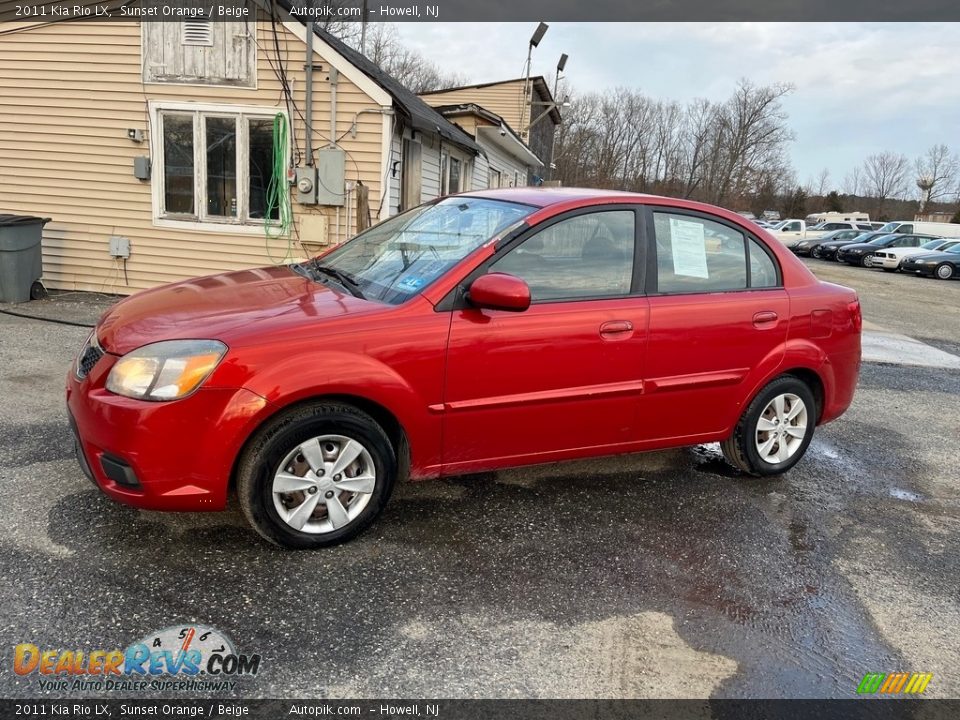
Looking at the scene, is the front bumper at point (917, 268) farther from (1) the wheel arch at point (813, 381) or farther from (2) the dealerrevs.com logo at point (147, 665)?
(2) the dealerrevs.com logo at point (147, 665)

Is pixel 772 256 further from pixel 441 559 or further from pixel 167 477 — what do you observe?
pixel 167 477

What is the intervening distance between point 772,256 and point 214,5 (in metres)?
7.72

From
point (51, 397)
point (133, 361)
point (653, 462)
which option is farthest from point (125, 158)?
point (653, 462)

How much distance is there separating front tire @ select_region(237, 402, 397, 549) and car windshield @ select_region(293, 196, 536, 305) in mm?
646

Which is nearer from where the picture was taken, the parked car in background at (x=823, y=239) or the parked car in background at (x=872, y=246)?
the parked car in background at (x=872, y=246)

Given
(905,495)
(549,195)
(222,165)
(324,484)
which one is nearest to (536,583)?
(324,484)

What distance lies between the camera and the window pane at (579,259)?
3355mm

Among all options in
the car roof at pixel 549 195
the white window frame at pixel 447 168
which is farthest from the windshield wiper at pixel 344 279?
the white window frame at pixel 447 168

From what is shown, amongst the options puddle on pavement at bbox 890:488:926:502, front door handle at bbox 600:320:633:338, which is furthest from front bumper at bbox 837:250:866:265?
front door handle at bbox 600:320:633:338

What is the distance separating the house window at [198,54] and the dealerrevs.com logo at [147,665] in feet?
26.0

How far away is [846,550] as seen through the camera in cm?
342

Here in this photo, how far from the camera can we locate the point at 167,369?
273 cm

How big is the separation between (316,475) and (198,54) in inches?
305

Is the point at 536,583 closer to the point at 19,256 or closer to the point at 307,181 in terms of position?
the point at 307,181
